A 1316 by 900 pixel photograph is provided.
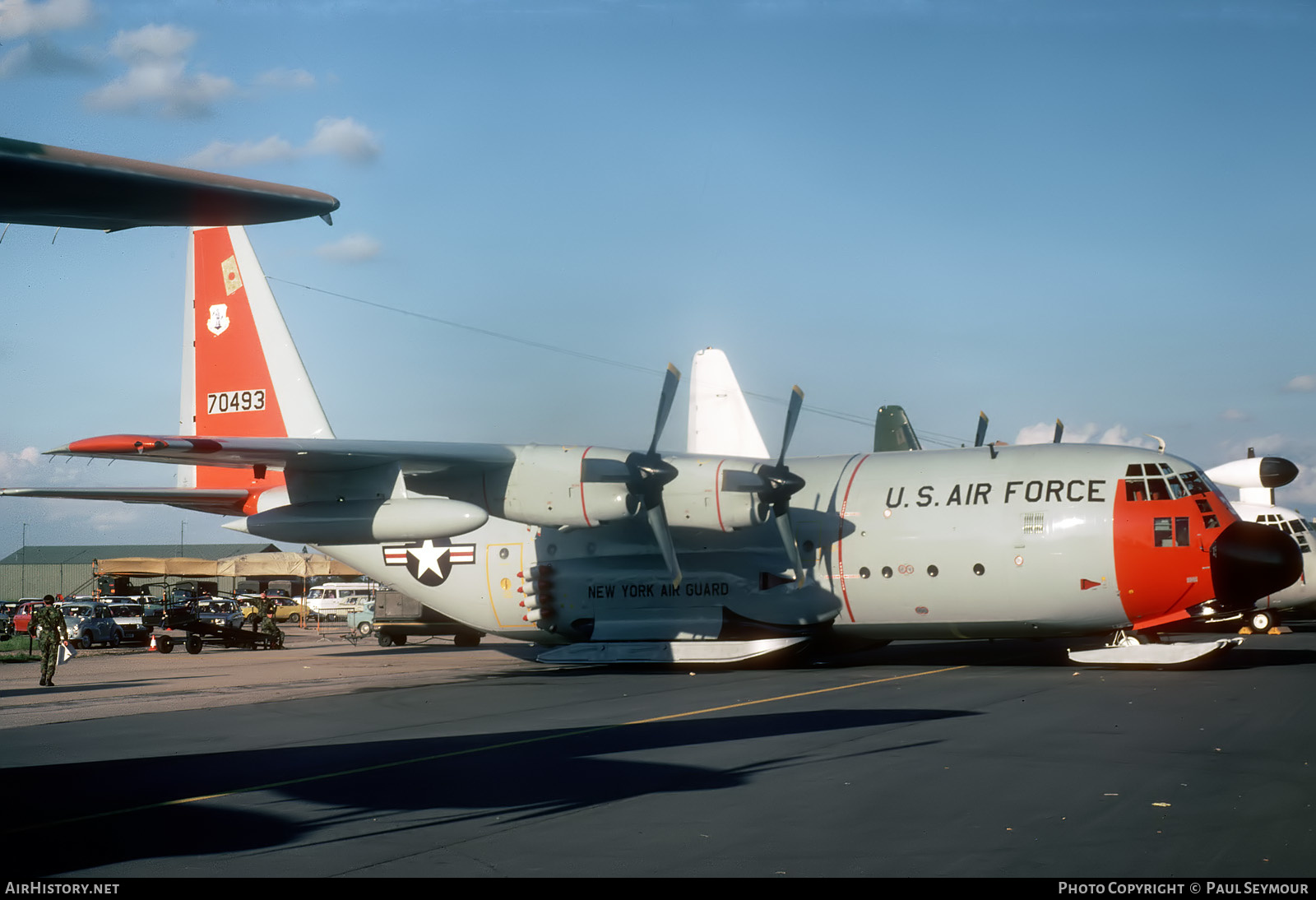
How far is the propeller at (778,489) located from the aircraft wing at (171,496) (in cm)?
1009

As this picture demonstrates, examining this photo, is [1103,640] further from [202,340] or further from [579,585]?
[202,340]

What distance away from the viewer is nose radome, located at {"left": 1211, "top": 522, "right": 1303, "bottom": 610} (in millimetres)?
16359

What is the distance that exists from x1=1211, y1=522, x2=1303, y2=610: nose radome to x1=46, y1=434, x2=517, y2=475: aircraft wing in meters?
11.6

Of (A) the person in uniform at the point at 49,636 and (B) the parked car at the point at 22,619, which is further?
(B) the parked car at the point at 22,619

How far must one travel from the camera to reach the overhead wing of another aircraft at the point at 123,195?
14.1 ft

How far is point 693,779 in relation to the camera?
893 centimetres

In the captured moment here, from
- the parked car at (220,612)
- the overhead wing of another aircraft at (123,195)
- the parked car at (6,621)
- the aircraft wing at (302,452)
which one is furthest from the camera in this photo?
the parked car at (6,621)

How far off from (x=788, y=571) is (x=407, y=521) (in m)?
6.92

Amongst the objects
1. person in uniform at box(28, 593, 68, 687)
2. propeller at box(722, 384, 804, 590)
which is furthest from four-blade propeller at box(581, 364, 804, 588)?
person in uniform at box(28, 593, 68, 687)

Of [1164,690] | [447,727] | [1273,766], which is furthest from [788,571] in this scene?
[1273,766]

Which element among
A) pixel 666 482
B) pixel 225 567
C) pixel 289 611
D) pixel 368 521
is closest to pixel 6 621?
pixel 225 567

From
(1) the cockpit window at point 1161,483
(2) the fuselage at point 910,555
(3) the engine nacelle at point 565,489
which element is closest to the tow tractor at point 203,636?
(2) the fuselage at point 910,555

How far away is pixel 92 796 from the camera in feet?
29.2

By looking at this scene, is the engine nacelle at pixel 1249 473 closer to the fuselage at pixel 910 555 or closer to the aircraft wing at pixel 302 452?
the fuselage at pixel 910 555
